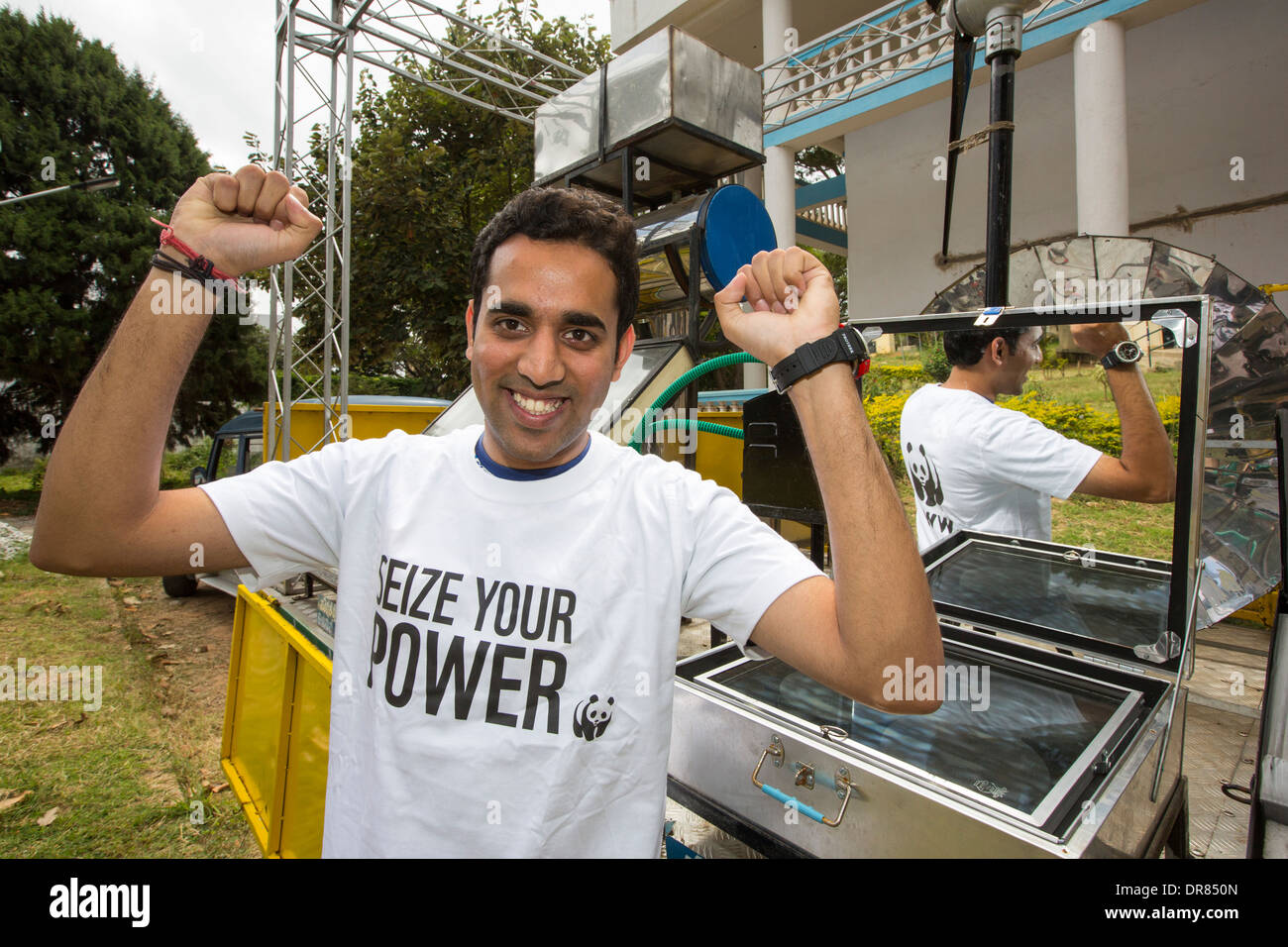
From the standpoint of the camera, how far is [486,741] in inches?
48.4

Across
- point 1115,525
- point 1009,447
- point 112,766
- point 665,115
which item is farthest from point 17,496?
point 1115,525

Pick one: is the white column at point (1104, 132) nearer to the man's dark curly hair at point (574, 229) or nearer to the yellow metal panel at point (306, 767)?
the man's dark curly hair at point (574, 229)

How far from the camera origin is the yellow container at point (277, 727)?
263 centimetres

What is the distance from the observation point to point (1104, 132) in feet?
25.4

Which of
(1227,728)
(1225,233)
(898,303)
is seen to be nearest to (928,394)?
(1227,728)

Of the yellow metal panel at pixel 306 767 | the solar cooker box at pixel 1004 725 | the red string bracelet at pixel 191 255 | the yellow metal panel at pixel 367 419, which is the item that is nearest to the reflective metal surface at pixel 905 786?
the solar cooker box at pixel 1004 725

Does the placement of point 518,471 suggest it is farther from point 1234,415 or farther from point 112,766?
point 112,766

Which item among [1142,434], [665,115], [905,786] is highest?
[665,115]

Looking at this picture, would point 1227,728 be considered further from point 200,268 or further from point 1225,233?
point 1225,233

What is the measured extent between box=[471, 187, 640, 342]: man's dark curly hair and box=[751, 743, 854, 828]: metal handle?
1.04 m

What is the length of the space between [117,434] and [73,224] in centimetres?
2112

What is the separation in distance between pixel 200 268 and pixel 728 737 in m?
1.53

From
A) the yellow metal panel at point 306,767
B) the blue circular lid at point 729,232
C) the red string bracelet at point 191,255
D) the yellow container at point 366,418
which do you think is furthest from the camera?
the yellow container at point 366,418

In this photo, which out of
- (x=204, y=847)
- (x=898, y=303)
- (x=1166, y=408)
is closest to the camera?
(x=1166, y=408)
